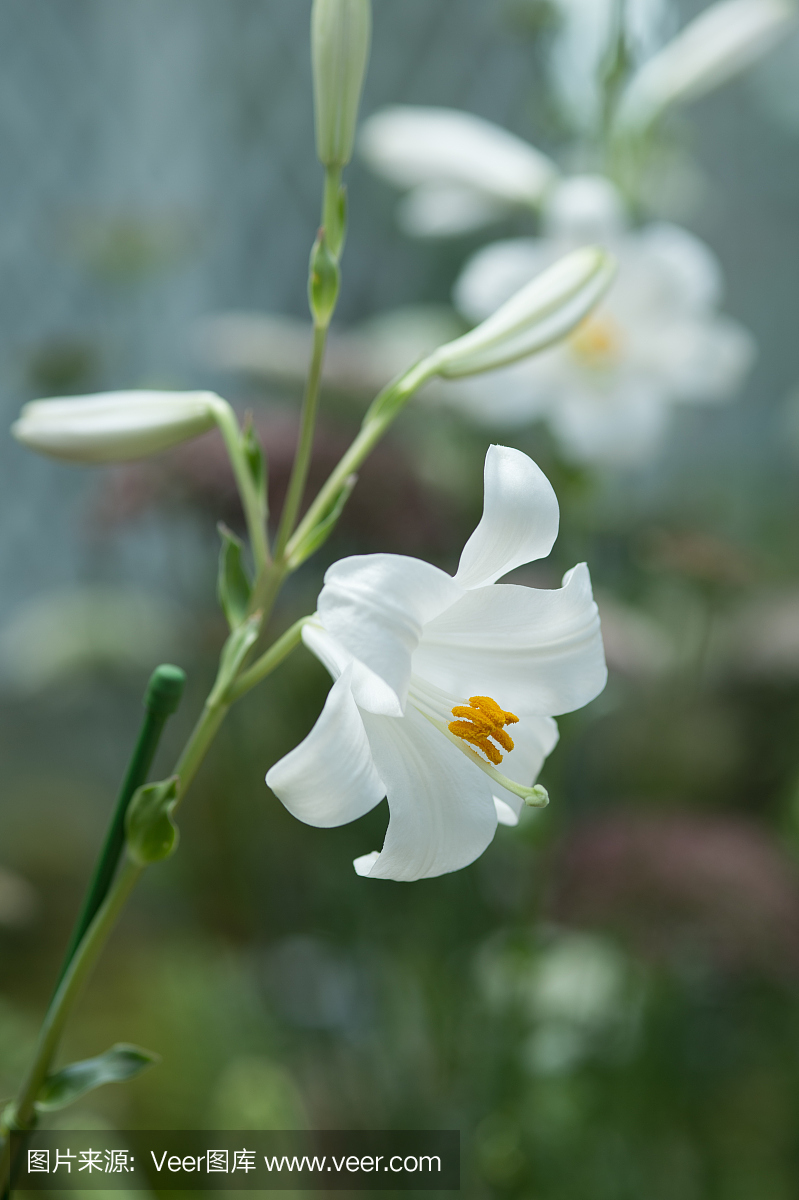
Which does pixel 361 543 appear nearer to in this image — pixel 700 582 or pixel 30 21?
pixel 700 582

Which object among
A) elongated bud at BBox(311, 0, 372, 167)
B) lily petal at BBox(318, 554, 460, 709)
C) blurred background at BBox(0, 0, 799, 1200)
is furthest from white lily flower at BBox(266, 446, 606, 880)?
blurred background at BBox(0, 0, 799, 1200)

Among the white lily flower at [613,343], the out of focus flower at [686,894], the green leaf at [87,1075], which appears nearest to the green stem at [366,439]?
the green leaf at [87,1075]

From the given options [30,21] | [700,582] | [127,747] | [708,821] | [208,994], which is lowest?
[127,747]

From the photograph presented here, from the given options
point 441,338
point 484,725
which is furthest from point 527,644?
point 441,338

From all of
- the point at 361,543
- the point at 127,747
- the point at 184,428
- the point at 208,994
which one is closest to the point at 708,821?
the point at 361,543

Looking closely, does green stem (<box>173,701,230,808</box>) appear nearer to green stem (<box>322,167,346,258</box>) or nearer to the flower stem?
the flower stem

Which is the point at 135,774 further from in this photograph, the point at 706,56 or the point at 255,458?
the point at 706,56
